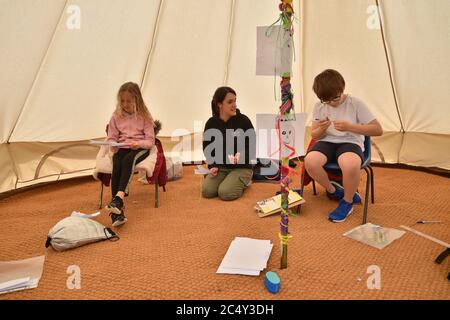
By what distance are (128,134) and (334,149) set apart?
1.59 m

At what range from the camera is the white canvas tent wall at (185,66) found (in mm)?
2801

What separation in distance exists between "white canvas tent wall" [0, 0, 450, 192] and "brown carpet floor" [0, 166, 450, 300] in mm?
601

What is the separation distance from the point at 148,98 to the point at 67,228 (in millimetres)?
2060

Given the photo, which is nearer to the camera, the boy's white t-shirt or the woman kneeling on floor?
the boy's white t-shirt

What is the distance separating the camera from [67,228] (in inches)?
74.8

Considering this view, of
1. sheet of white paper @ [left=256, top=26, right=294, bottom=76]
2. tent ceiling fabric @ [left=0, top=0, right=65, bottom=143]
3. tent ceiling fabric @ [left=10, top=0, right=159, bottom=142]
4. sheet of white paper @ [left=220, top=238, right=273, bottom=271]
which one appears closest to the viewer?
sheet of white paper @ [left=256, top=26, right=294, bottom=76]

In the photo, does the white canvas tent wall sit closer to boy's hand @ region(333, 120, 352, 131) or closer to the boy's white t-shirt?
the boy's white t-shirt

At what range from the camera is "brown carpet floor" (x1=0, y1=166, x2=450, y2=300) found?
148cm

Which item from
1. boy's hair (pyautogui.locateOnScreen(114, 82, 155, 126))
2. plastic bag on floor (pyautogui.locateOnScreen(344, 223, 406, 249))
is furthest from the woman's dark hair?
plastic bag on floor (pyautogui.locateOnScreen(344, 223, 406, 249))

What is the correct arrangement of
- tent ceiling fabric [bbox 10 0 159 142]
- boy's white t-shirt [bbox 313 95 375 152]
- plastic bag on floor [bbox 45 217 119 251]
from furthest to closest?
1. tent ceiling fabric [bbox 10 0 159 142]
2. boy's white t-shirt [bbox 313 95 375 152]
3. plastic bag on floor [bbox 45 217 119 251]

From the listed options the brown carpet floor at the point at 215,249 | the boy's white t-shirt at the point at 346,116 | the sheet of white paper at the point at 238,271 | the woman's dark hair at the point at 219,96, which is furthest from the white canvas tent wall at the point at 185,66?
the sheet of white paper at the point at 238,271

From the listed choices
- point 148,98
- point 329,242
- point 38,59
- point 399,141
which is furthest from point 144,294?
point 399,141

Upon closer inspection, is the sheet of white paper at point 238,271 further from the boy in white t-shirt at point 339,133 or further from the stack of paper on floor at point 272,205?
the boy in white t-shirt at point 339,133
